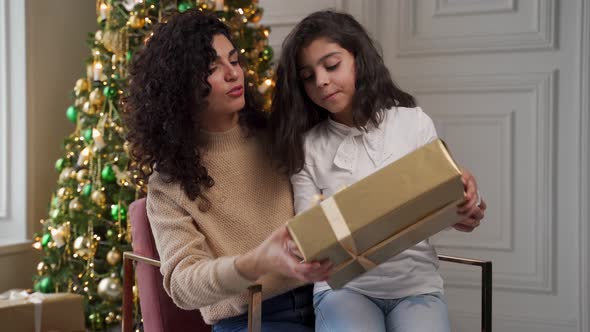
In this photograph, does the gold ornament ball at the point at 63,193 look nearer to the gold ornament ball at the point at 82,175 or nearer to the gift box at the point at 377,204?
the gold ornament ball at the point at 82,175

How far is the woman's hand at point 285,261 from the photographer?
4.52 feet

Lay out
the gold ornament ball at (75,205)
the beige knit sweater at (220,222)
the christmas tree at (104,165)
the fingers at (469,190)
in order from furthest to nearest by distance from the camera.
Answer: the gold ornament ball at (75,205)
the christmas tree at (104,165)
the beige knit sweater at (220,222)
the fingers at (469,190)

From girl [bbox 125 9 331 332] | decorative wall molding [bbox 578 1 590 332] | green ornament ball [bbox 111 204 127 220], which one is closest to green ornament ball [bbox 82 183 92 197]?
green ornament ball [bbox 111 204 127 220]

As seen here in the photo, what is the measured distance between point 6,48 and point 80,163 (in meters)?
0.95

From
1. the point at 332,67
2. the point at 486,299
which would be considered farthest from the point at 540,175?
the point at 332,67

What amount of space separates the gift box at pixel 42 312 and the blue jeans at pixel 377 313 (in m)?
1.45

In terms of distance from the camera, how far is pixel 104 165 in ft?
9.85

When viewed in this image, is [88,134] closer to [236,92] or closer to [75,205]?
[75,205]

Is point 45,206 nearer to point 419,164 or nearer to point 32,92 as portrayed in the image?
point 32,92

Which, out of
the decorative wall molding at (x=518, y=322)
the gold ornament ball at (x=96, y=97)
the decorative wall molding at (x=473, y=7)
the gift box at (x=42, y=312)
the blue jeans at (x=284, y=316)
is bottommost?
the decorative wall molding at (x=518, y=322)

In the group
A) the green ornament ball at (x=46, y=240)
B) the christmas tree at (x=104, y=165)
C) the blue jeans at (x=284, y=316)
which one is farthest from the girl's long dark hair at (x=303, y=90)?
the green ornament ball at (x=46, y=240)

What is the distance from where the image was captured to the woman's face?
69.8 inches

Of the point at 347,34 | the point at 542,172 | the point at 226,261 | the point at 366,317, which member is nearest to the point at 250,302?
the point at 226,261

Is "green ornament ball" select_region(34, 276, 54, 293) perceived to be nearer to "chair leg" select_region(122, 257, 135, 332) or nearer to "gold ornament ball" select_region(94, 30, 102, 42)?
"gold ornament ball" select_region(94, 30, 102, 42)
